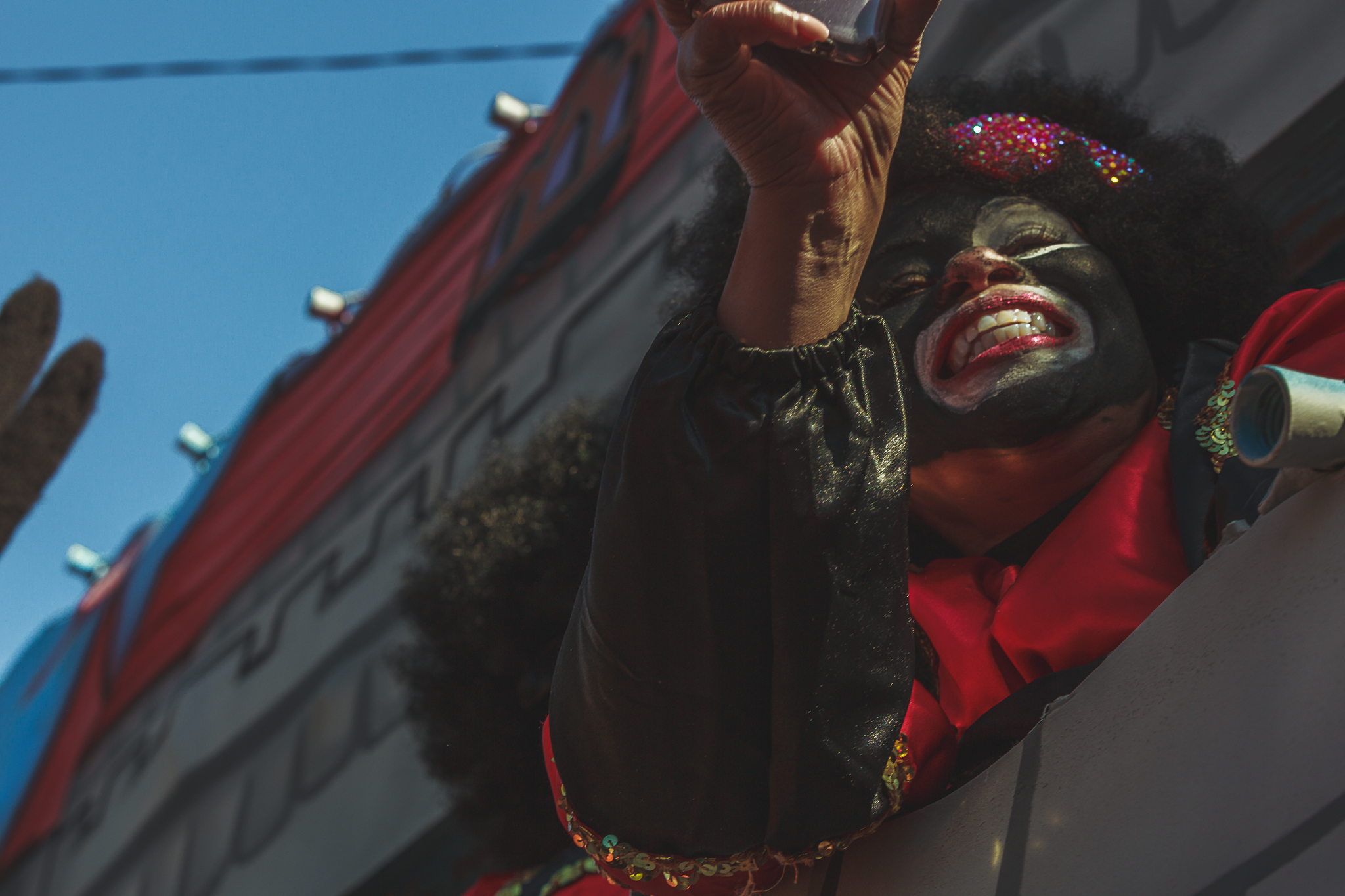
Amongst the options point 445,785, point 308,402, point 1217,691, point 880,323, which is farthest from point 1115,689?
point 308,402

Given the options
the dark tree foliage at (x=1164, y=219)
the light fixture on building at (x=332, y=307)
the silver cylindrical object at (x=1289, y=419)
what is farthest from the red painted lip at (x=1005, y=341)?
the light fixture on building at (x=332, y=307)

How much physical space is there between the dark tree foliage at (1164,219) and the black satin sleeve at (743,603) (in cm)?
92

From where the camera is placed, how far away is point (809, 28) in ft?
3.99

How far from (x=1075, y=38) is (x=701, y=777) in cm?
234

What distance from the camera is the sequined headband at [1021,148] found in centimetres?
227

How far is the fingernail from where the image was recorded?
3.98 feet

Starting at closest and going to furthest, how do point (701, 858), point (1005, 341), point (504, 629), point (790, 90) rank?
point (790, 90), point (701, 858), point (1005, 341), point (504, 629)

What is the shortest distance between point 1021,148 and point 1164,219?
11.3 inches

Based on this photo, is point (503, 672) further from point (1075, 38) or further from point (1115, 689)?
point (1075, 38)

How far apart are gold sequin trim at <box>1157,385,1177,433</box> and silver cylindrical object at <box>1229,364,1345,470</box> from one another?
2.36 feet

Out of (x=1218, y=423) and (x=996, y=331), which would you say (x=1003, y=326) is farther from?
(x=1218, y=423)

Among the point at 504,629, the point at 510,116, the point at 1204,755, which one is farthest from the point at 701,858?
the point at 510,116

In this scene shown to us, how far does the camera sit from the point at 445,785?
313cm

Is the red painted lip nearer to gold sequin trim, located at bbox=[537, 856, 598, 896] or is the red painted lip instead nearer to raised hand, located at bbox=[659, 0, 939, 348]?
raised hand, located at bbox=[659, 0, 939, 348]
